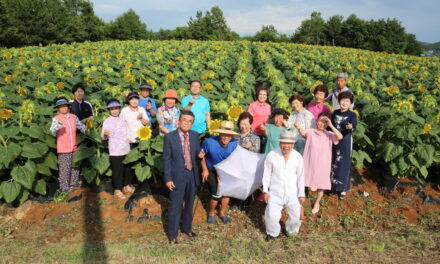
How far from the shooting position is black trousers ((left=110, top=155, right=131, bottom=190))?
455 cm

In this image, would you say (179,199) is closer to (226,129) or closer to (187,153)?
(187,153)

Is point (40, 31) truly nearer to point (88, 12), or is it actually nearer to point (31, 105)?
point (88, 12)

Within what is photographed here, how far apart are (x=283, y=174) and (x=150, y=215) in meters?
2.04

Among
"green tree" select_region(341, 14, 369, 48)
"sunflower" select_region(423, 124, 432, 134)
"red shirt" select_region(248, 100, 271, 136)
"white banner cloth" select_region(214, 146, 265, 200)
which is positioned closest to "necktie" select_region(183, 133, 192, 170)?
"white banner cloth" select_region(214, 146, 265, 200)

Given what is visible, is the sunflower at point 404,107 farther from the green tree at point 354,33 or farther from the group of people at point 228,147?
the green tree at point 354,33

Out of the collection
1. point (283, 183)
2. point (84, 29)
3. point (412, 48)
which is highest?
point (84, 29)

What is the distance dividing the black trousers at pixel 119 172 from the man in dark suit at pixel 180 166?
1.23m

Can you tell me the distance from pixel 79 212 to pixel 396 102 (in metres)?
5.40

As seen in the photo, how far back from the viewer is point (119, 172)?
4660 millimetres

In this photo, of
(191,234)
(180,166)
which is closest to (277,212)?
(191,234)

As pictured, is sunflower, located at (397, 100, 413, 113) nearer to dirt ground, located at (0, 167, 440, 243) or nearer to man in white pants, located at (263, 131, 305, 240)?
dirt ground, located at (0, 167, 440, 243)

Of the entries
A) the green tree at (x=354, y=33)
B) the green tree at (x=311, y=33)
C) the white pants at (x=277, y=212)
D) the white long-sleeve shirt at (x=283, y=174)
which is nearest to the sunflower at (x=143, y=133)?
the white long-sleeve shirt at (x=283, y=174)

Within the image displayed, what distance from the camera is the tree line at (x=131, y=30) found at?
40.0m

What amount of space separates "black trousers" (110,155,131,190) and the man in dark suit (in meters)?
1.23
